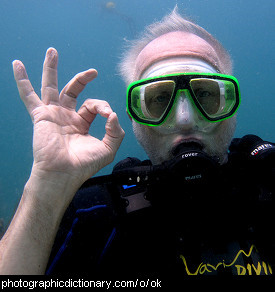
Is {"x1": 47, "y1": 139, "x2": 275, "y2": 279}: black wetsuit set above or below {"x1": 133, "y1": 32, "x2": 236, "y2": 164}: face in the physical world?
below

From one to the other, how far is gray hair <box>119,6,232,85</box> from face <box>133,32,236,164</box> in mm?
278

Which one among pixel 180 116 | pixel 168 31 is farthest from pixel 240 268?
pixel 168 31

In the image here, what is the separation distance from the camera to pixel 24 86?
176cm

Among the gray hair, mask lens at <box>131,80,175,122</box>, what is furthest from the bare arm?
the gray hair

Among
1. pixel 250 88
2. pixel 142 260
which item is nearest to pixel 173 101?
pixel 142 260

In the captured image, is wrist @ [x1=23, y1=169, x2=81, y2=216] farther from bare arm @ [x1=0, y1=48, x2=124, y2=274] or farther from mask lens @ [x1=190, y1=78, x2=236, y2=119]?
mask lens @ [x1=190, y1=78, x2=236, y2=119]

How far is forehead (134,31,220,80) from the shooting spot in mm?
2271

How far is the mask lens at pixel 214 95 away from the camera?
210cm

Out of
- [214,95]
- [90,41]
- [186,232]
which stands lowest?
[186,232]

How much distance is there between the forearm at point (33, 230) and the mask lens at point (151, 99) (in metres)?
1.08

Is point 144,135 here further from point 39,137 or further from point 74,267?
point 74,267

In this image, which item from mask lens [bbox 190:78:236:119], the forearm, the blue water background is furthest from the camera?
the blue water background

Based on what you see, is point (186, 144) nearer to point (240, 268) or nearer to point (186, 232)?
point (186, 232)

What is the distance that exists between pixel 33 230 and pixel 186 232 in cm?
125
